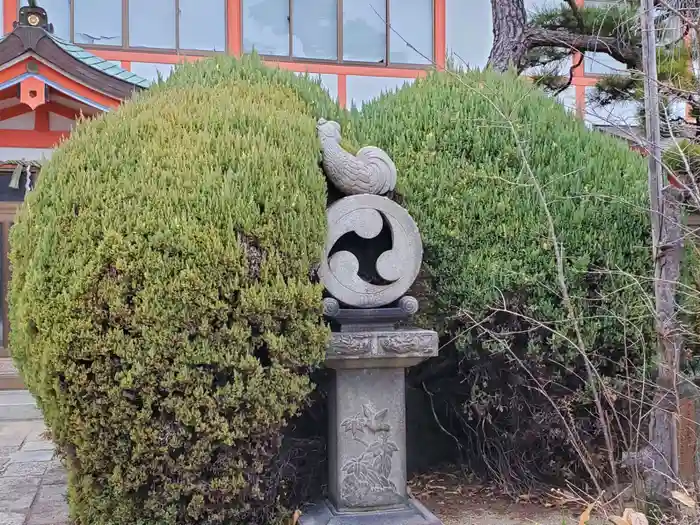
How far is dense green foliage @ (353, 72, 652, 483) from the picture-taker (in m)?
3.41

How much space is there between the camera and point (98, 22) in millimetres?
9438

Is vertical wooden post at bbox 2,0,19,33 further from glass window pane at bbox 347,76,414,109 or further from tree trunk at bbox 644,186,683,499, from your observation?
tree trunk at bbox 644,186,683,499

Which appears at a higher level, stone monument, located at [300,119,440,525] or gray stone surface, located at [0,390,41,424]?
stone monument, located at [300,119,440,525]

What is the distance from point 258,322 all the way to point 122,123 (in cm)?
115

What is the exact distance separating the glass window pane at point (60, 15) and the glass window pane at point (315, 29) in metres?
3.07

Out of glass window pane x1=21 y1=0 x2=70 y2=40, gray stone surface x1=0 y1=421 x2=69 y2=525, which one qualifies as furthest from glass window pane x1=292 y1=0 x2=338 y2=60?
gray stone surface x1=0 y1=421 x2=69 y2=525

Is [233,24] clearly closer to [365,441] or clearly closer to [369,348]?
[369,348]

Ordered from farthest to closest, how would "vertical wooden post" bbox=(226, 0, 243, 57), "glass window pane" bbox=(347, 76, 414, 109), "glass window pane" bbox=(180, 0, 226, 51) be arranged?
"glass window pane" bbox=(347, 76, 414, 109) < "vertical wooden post" bbox=(226, 0, 243, 57) < "glass window pane" bbox=(180, 0, 226, 51)

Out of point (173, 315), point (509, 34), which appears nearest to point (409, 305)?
point (173, 315)

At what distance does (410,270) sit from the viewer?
3230 mm

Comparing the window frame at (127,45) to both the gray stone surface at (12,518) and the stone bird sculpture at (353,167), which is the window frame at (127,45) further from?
the gray stone surface at (12,518)

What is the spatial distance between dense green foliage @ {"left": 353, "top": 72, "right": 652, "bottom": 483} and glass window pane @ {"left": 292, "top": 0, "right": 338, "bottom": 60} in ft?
21.7

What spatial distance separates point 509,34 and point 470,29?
365 cm

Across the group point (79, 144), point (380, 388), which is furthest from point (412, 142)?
point (79, 144)
